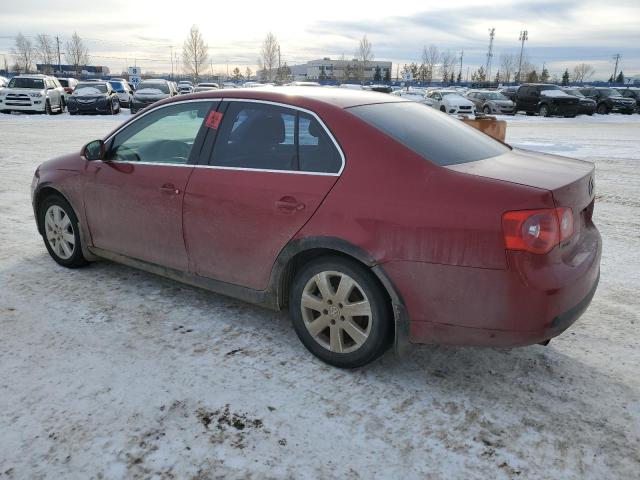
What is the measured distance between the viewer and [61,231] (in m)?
4.81

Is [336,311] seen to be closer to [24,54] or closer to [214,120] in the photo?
[214,120]

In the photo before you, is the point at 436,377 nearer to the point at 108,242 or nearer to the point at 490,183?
the point at 490,183

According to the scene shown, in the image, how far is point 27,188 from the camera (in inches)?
324

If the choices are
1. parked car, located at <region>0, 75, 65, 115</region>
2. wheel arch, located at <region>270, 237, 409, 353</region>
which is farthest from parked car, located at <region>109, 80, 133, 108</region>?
wheel arch, located at <region>270, 237, 409, 353</region>

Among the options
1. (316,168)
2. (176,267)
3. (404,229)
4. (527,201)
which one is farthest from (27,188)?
(527,201)

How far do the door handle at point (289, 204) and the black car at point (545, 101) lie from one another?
29.6 m

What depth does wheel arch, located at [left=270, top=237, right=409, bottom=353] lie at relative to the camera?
2.92 m

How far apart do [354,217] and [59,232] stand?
10.2 ft

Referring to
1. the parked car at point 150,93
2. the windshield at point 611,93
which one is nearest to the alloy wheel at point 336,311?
the parked car at point 150,93

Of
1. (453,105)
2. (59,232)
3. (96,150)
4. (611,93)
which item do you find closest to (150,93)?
(453,105)

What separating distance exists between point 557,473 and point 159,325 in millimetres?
2630

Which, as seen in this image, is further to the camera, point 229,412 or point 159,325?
point 159,325

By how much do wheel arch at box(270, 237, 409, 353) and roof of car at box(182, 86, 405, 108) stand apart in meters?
0.90

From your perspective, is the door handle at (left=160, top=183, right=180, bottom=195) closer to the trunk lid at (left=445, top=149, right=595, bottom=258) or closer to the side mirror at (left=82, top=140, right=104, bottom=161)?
the side mirror at (left=82, top=140, right=104, bottom=161)
